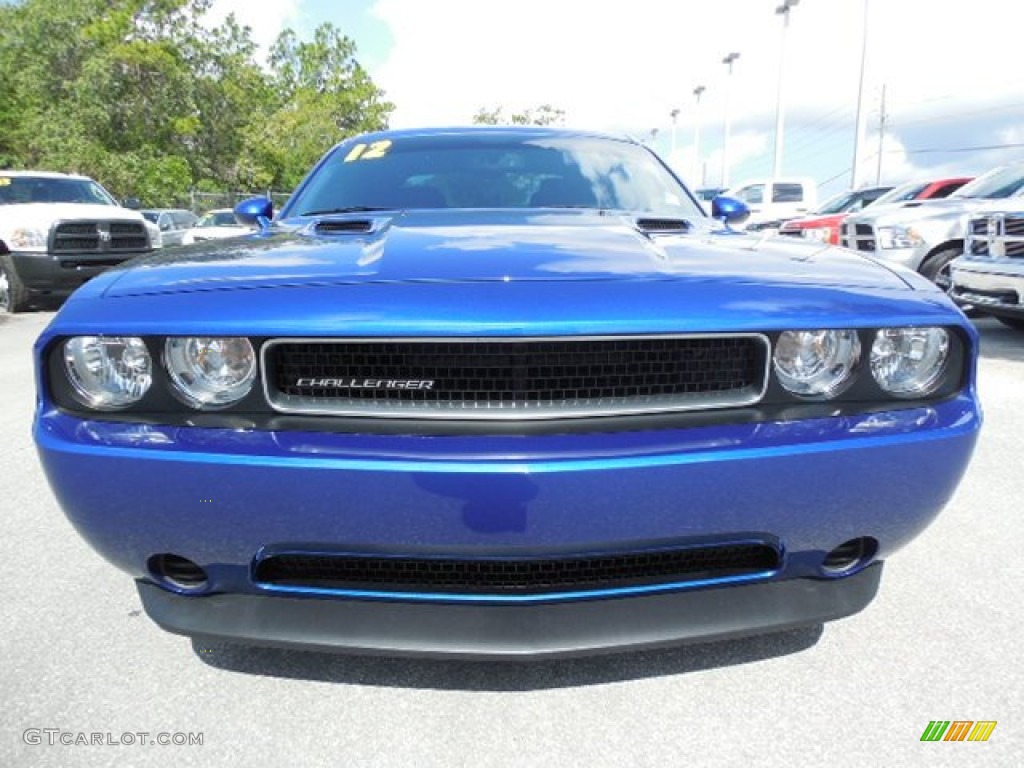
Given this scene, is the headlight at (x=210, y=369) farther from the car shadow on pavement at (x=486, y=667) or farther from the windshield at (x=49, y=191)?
the windshield at (x=49, y=191)

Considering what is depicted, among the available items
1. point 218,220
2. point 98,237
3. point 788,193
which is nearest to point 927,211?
point 98,237

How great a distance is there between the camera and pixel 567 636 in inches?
56.8

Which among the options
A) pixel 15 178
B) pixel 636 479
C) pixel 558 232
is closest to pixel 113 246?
pixel 15 178

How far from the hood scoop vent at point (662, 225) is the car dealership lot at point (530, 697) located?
980 millimetres

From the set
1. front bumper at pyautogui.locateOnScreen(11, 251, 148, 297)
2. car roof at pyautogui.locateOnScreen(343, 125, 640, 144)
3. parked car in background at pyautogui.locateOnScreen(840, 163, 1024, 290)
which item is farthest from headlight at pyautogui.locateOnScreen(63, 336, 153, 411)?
front bumper at pyautogui.locateOnScreen(11, 251, 148, 297)

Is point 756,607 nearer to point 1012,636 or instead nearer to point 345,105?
point 1012,636

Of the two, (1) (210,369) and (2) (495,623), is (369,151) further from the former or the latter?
(2) (495,623)

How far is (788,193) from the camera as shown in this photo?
61.3ft

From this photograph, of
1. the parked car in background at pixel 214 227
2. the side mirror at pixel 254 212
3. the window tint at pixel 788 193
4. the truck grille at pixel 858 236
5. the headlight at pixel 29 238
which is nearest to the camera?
the side mirror at pixel 254 212

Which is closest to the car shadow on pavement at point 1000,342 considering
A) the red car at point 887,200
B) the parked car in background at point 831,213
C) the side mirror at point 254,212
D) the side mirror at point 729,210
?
the red car at point 887,200

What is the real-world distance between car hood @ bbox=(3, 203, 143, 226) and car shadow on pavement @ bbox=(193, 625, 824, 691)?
926cm

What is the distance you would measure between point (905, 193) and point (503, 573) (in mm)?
12094
